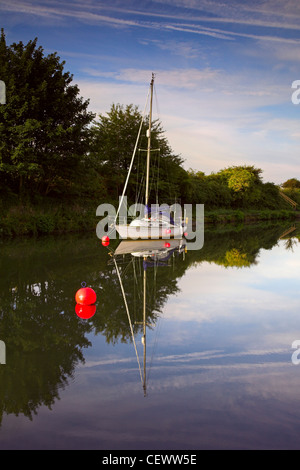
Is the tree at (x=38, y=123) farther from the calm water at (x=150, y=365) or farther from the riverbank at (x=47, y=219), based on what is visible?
the calm water at (x=150, y=365)

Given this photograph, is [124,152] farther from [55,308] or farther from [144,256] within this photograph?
[55,308]

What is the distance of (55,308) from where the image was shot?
314 inches

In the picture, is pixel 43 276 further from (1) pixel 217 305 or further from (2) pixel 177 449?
(2) pixel 177 449

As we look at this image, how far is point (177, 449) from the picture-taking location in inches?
134

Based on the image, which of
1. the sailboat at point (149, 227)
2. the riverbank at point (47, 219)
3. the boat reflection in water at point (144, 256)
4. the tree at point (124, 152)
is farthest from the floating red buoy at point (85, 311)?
the tree at point (124, 152)

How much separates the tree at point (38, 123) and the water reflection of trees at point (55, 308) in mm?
7294

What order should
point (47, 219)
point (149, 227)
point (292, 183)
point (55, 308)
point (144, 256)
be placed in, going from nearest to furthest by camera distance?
1. point (55, 308)
2. point (144, 256)
3. point (149, 227)
4. point (47, 219)
5. point (292, 183)

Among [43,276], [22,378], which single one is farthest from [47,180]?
[22,378]

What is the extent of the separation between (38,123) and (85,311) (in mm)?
16045

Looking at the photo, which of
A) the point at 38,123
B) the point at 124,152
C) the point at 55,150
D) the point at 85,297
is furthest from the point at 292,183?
the point at 85,297

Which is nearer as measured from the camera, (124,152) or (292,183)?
(124,152)

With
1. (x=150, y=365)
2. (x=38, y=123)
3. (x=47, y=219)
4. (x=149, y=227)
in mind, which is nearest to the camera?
(x=150, y=365)

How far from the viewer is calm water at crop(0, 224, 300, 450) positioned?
3.68 meters

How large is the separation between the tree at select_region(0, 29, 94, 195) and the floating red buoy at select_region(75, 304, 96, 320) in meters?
14.6
